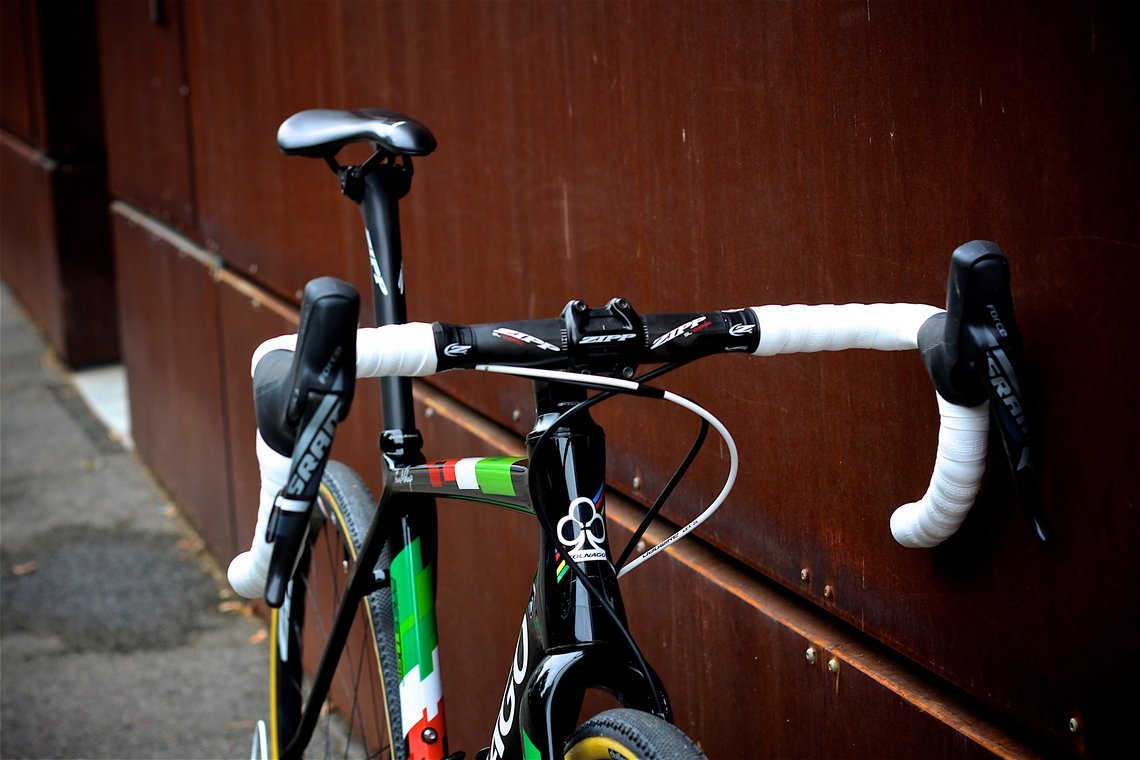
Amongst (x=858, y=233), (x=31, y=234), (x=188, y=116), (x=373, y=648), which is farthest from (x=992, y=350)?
(x=31, y=234)

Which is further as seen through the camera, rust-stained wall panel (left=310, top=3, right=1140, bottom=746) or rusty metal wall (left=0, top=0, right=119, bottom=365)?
rusty metal wall (left=0, top=0, right=119, bottom=365)

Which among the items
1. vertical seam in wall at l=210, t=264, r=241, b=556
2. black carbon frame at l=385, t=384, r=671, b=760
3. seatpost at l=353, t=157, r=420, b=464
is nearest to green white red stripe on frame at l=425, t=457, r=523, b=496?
black carbon frame at l=385, t=384, r=671, b=760

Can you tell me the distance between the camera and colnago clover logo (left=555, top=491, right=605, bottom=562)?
1481mm

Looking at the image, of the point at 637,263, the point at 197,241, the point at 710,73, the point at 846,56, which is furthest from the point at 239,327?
the point at 846,56

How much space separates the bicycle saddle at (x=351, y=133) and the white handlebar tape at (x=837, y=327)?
0.61m

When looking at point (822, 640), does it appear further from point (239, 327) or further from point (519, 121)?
point (239, 327)

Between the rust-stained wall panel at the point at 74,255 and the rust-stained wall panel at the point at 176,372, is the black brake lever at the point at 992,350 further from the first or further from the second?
the rust-stained wall panel at the point at 74,255

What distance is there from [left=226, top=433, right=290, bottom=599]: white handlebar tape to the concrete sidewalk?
7.40 ft

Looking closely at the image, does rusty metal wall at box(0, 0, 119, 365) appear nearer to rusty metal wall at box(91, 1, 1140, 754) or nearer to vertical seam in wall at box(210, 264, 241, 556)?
vertical seam in wall at box(210, 264, 241, 556)

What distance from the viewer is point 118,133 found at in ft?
20.6

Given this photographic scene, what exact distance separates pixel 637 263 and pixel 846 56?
2.18 ft

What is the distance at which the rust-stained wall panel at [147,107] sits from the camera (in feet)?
16.7

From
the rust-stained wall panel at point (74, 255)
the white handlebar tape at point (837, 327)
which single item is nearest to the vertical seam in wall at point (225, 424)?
the white handlebar tape at point (837, 327)

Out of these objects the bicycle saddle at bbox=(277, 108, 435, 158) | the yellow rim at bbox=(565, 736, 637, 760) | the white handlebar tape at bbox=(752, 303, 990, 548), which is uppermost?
Result: the bicycle saddle at bbox=(277, 108, 435, 158)
